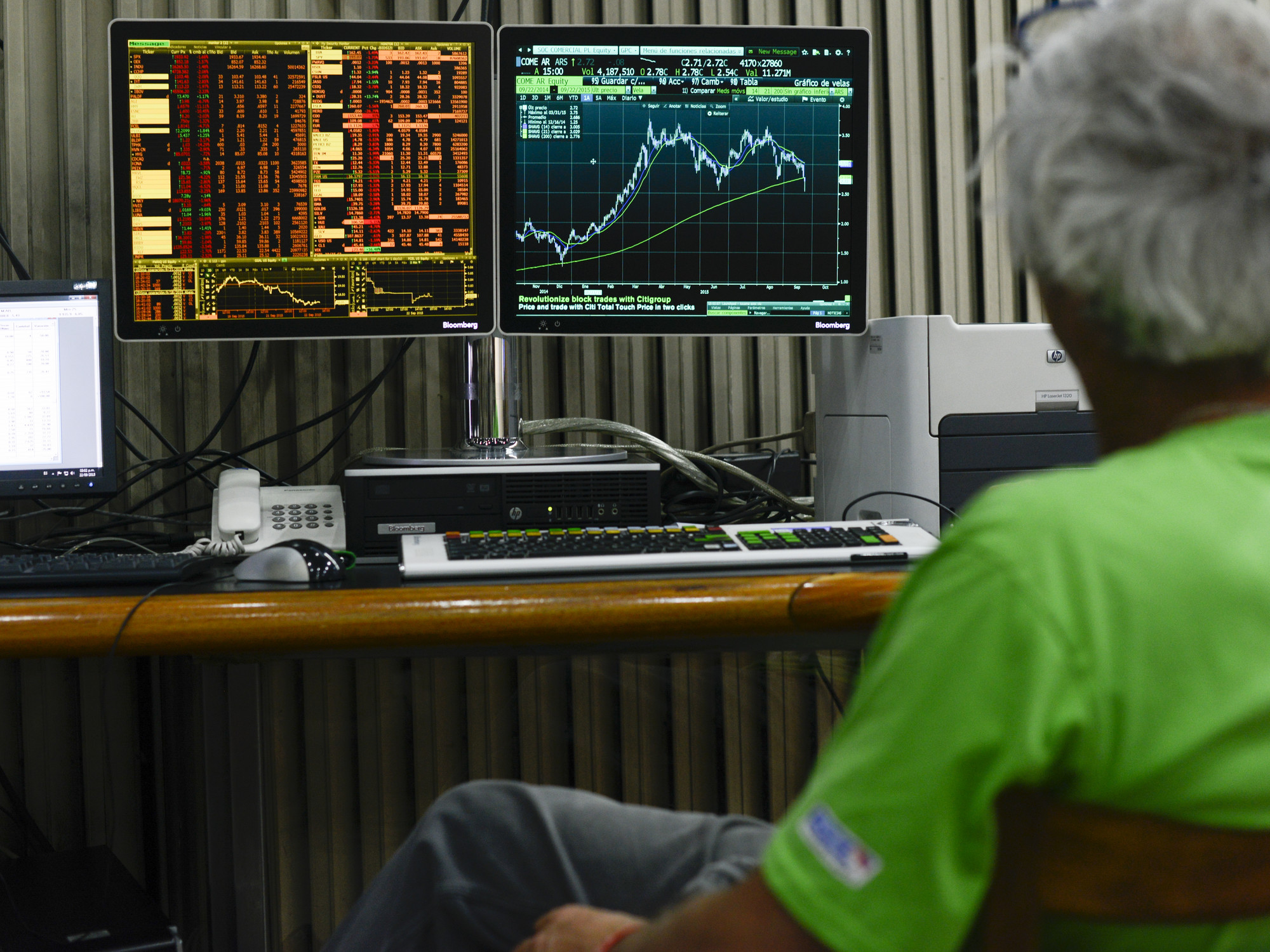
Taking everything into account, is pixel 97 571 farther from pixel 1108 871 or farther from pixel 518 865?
pixel 1108 871

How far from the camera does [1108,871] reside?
1.55ft

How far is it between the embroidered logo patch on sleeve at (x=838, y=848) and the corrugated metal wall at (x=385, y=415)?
49.5 inches

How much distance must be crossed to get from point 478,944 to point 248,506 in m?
0.86

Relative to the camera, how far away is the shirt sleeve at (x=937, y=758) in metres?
0.43

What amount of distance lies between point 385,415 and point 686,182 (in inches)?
27.5

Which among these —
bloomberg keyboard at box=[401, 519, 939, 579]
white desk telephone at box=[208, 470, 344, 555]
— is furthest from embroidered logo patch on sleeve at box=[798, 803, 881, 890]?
white desk telephone at box=[208, 470, 344, 555]

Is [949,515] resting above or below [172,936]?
above

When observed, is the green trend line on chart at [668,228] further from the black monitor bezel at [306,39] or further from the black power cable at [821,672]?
the black power cable at [821,672]

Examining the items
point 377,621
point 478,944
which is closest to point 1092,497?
point 478,944

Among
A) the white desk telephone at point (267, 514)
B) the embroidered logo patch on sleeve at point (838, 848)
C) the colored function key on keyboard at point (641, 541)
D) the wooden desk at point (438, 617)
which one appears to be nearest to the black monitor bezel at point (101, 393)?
the white desk telephone at point (267, 514)

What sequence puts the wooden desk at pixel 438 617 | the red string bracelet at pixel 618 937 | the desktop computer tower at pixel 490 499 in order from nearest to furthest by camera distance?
the red string bracelet at pixel 618 937 → the wooden desk at pixel 438 617 → the desktop computer tower at pixel 490 499

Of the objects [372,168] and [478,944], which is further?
[372,168]

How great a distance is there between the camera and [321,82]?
1.60 m

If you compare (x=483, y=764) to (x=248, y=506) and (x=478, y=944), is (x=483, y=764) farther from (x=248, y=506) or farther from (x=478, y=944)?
(x=478, y=944)
